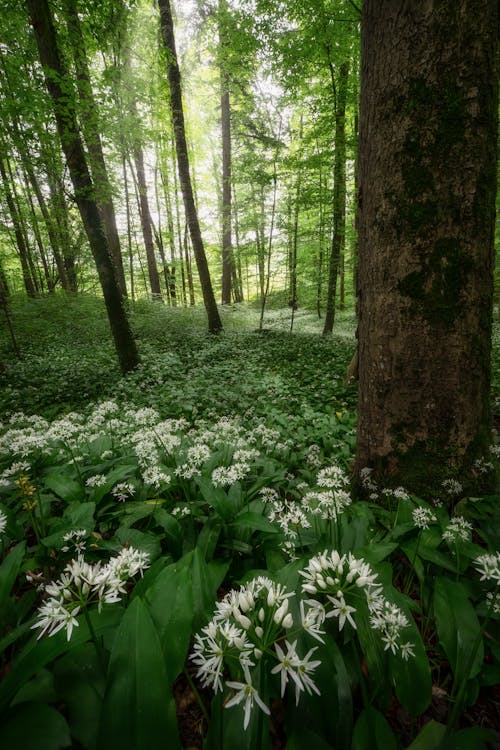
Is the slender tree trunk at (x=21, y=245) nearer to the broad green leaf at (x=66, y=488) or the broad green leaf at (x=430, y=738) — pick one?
the broad green leaf at (x=66, y=488)

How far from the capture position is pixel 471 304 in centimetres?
195

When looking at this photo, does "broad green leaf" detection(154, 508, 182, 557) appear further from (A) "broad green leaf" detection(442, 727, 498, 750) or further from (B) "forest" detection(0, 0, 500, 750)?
(A) "broad green leaf" detection(442, 727, 498, 750)

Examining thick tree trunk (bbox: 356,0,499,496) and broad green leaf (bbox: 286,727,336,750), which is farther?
thick tree trunk (bbox: 356,0,499,496)

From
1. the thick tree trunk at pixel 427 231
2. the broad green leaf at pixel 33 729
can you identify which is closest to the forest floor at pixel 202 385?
the broad green leaf at pixel 33 729

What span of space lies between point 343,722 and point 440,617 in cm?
62

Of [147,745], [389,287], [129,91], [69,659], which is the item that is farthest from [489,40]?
[129,91]

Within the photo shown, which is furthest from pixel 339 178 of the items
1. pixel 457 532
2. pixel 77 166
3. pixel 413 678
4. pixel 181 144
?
pixel 413 678

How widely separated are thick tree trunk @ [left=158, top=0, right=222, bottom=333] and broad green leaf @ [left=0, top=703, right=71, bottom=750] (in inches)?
385

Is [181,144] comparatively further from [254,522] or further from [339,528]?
[339,528]

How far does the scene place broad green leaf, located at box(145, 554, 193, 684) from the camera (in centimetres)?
108

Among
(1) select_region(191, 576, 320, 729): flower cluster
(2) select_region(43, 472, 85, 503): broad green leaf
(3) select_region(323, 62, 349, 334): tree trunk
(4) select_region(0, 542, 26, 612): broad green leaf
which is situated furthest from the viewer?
(3) select_region(323, 62, 349, 334): tree trunk

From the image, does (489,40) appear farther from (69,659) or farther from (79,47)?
(79,47)

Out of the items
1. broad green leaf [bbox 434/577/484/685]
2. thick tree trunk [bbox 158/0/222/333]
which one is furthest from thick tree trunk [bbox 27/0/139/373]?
broad green leaf [bbox 434/577/484/685]

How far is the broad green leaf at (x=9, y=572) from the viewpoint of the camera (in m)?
1.37
